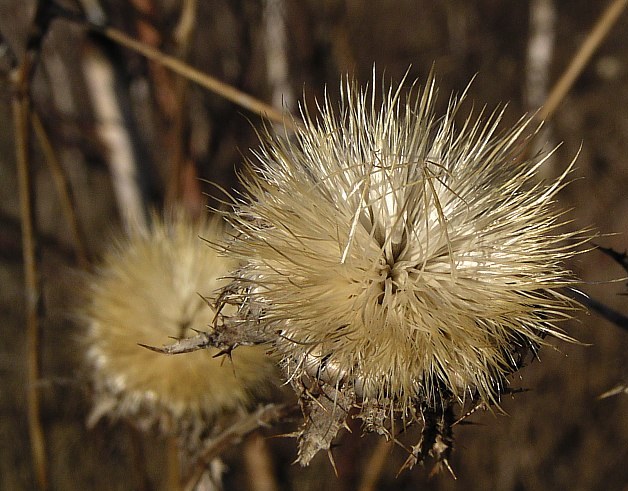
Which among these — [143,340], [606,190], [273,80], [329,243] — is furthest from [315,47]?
[606,190]

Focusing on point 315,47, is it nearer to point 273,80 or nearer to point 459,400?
point 273,80

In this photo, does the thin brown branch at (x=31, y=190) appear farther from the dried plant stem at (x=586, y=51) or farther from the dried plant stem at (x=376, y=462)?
the dried plant stem at (x=586, y=51)

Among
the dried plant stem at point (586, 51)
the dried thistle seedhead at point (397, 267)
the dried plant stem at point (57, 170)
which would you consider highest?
the dried plant stem at point (586, 51)

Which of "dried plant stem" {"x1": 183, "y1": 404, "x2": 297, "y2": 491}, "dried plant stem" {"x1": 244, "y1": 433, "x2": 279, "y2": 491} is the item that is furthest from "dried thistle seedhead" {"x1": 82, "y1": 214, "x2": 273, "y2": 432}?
"dried plant stem" {"x1": 244, "y1": 433, "x2": 279, "y2": 491}

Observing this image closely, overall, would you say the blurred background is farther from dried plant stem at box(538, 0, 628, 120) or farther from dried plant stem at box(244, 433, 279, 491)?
dried plant stem at box(538, 0, 628, 120)

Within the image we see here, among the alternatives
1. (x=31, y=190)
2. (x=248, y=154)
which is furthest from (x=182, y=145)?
(x=248, y=154)

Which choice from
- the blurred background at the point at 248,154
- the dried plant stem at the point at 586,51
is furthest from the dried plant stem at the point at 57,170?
the dried plant stem at the point at 586,51
